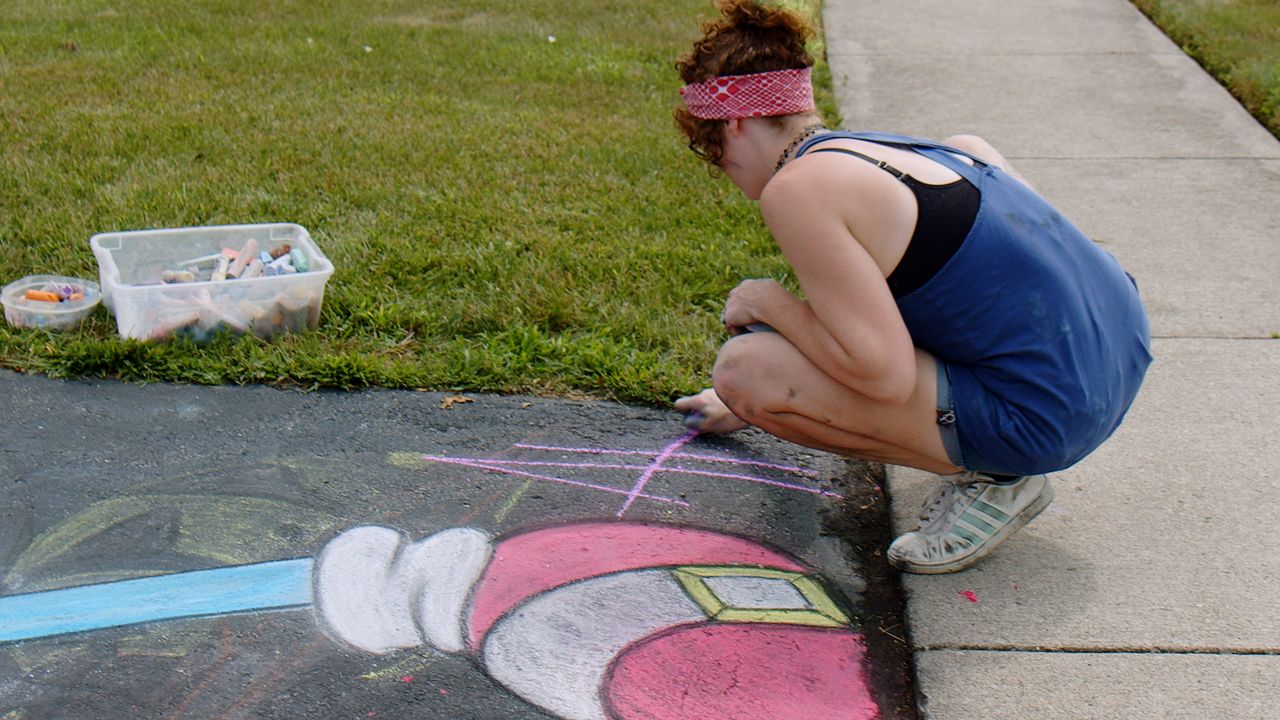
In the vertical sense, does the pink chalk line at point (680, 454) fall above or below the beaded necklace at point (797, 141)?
below

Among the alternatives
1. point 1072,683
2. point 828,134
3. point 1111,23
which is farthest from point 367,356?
point 1111,23

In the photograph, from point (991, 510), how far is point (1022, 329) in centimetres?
43

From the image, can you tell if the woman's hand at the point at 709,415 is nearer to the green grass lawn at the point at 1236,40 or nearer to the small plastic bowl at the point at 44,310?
the small plastic bowl at the point at 44,310

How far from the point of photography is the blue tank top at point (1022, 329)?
238 centimetres

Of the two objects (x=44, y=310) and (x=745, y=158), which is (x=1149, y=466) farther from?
(x=44, y=310)

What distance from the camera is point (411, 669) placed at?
7.45 feet

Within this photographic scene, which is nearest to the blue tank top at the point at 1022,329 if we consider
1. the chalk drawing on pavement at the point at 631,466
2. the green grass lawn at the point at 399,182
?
the chalk drawing on pavement at the point at 631,466

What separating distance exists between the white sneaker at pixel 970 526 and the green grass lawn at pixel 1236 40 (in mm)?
3972

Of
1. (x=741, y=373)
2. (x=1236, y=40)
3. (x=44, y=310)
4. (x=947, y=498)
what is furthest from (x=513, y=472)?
(x=1236, y=40)

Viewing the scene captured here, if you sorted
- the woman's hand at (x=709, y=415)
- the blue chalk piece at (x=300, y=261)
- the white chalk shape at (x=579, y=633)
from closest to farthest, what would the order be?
1. the white chalk shape at (x=579, y=633)
2. the woman's hand at (x=709, y=415)
3. the blue chalk piece at (x=300, y=261)

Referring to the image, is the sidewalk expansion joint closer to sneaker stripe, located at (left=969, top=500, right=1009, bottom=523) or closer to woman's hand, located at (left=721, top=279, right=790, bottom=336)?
sneaker stripe, located at (left=969, top=500, right=1009, bottom=523)

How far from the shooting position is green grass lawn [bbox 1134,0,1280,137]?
6070 millimetres

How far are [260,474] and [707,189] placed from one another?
2400mm

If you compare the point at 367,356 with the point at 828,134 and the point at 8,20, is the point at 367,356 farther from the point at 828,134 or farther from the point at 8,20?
the point at 8,20
